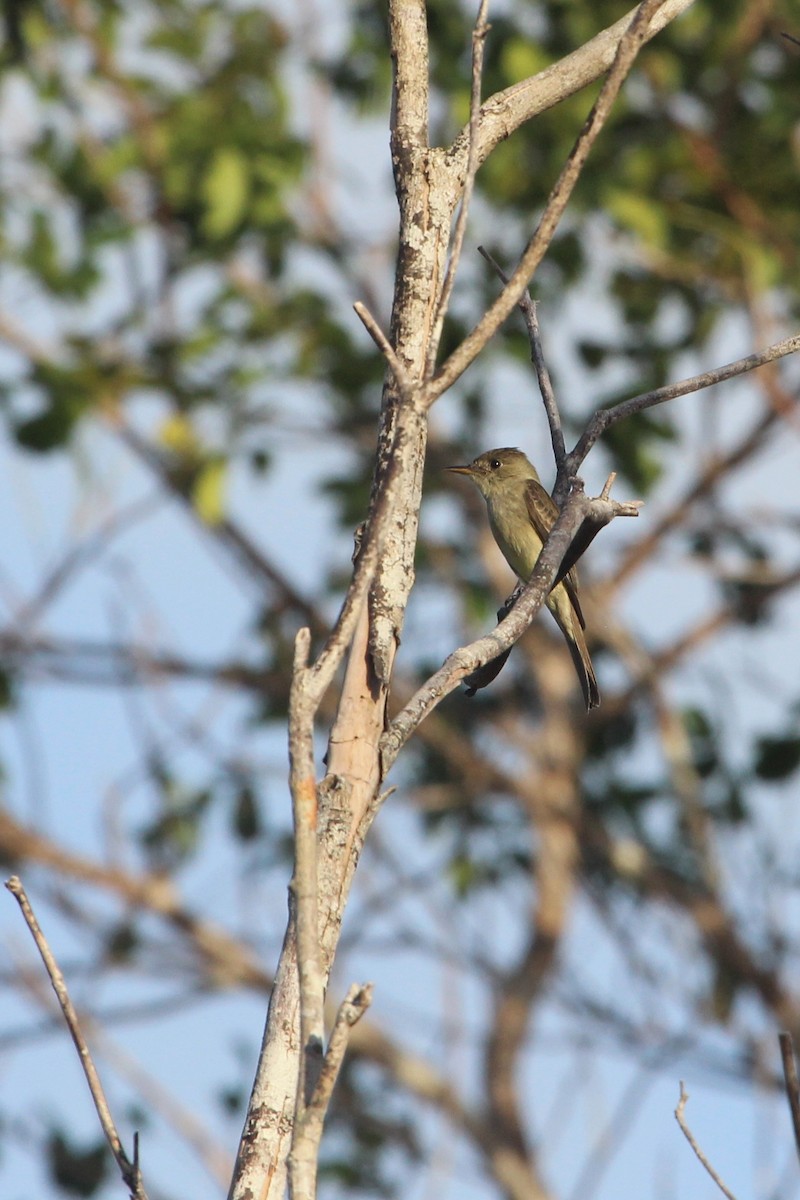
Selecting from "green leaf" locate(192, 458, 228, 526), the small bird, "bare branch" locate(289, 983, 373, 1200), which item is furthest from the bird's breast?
"bare branch" locate(289, 983, 373, 1200)

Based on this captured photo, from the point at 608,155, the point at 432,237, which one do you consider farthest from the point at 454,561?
the point at 432,237

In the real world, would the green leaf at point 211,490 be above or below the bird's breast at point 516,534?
above

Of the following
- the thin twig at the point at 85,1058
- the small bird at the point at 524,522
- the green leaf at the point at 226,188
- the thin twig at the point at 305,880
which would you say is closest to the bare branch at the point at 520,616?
the thin twig at the point at 305,880

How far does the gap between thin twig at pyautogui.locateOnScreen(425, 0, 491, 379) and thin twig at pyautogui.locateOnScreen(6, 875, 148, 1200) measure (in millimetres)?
1063

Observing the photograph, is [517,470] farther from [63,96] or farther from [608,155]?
[63,96]

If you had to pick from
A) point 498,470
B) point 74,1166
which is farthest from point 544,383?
point 74,1166

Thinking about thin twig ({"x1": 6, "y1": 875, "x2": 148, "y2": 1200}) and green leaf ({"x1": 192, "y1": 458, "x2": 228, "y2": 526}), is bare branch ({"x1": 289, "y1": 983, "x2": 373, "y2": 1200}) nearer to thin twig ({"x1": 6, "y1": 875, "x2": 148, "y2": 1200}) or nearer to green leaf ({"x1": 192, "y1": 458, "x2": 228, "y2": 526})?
thin twig ({"x1": 6, "y1": 875, "x2": 148, "y2": 1200})

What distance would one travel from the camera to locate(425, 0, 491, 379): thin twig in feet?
8.43

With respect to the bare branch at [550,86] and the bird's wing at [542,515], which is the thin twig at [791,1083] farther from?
the bird's wing at [542,515]

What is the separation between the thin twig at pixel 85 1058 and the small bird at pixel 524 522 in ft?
11.2

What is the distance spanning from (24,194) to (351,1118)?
6275 millimetres

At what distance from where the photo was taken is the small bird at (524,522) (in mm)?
5965

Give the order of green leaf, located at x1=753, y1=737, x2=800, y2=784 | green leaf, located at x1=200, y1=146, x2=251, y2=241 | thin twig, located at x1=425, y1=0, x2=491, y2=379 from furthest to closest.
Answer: green leaf, located at x1=753, y1=737, x2=800, y2=784
green leaf, located at x1=200, y1=146, x2=251, y2=241
thin twig, located at x1=425, y1=0, x2=491, y2=379

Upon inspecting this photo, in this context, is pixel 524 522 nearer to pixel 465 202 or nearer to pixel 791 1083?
pixel 465 202
